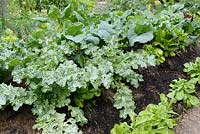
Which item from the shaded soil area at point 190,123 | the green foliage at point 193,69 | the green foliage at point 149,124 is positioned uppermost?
the green foliage at point 149,124

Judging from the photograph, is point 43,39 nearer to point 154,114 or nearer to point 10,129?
point 10,129

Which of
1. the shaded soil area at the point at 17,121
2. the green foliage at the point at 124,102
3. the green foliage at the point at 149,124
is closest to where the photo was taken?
the green foliage at the point at 149,124

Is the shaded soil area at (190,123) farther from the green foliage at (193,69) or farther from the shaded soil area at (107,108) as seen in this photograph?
the green foliage at (193,69)

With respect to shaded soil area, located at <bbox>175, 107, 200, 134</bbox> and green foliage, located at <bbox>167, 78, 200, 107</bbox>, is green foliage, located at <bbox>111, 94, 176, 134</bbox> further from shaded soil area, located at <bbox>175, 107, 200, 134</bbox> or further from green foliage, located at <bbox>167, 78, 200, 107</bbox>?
green foliage, located at <bbox>167, 78, 200, 107</bbox>

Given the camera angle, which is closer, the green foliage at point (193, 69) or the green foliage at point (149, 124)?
the green foliage at point (149, 124)

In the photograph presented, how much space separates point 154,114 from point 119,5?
272 cm

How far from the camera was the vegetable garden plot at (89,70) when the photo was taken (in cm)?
278

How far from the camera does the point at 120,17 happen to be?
4.09 metres

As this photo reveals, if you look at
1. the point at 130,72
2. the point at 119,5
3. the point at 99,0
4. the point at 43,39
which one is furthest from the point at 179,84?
the point at 99,0

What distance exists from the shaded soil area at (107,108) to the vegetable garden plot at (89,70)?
0.04 ft

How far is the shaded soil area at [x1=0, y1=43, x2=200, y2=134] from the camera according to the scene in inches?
115

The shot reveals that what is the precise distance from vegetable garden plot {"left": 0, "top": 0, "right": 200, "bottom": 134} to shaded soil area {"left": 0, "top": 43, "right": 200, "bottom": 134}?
0.01 metres

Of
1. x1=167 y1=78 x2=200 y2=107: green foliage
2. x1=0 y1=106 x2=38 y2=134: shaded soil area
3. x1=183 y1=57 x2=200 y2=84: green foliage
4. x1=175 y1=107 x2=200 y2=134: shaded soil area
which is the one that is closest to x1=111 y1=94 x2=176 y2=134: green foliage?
x1=175 y1=107 x2=200 y2=134: shaded soil area

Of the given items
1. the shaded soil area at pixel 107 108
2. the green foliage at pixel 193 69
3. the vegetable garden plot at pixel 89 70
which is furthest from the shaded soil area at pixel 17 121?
the green foliage at pixel 193 69
